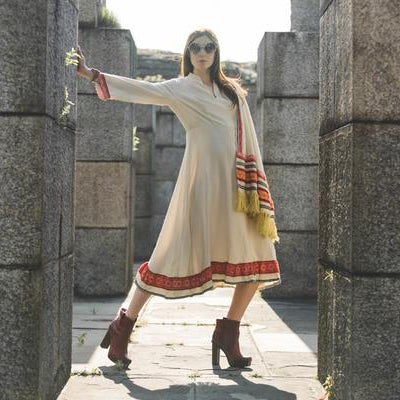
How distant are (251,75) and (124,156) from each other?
625 cm

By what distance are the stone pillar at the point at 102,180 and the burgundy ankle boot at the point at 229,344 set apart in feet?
10.5

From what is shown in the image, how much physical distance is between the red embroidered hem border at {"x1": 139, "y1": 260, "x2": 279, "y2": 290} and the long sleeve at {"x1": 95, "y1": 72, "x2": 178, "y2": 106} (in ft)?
3.24

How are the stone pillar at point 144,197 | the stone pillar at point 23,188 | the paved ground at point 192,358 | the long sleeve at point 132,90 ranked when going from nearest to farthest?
the stone pillar at point 23,188
the paved ground at point 192,358
the long sleeve at point 132,90
the stone pillar at point 144,197

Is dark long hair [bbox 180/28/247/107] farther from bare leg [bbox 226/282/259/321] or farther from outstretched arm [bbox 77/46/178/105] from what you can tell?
bare leg [bbox 226/282/259/321]

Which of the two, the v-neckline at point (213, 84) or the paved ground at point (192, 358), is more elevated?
the v-neckline at point (213, 84)

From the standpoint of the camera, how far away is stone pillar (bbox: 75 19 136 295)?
7.24 m

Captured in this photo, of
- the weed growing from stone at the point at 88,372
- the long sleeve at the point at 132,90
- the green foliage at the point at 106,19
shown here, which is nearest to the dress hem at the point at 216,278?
the weed growing from stone at the point at 88,372

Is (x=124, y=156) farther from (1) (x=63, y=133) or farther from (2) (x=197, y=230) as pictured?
(1) (x=63, y=133)

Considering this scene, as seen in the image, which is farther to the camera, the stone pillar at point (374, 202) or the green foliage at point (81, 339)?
the green foliage at point (81, 339)

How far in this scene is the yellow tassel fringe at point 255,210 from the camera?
415cm

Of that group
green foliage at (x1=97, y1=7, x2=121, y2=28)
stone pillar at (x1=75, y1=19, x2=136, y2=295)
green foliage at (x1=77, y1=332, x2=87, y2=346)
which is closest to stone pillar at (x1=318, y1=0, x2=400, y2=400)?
green foliage at (x1=77, y1=332, x2=87, y2=346)

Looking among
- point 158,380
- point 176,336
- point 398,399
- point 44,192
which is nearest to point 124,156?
point 176,336

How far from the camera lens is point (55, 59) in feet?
10.3

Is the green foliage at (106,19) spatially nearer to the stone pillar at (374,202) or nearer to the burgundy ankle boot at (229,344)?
the burgundy ankle boot at (229,344)
